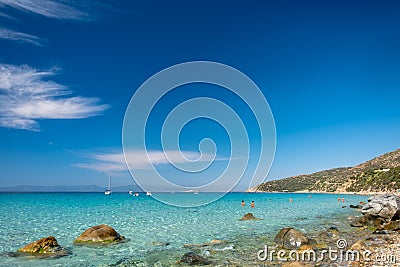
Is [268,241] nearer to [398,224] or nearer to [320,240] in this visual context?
[320,240]

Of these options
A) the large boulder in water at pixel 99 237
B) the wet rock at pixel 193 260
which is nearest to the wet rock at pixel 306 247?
the wet rock at pixel 193 260

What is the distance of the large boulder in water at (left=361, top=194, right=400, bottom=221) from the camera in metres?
25.1

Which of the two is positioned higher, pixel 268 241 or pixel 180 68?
pixel 180 68

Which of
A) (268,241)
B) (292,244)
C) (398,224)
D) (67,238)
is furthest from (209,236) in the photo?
(398,224)

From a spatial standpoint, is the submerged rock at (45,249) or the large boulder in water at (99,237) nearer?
the submerged rock at (45,249)

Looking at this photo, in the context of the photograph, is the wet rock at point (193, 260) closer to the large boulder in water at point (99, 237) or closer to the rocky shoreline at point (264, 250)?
the rocky shoreline at point (264, 250)

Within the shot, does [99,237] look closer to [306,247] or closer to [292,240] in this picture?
[292,240]

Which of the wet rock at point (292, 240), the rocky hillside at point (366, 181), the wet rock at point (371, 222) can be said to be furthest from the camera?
→ the rocky hillside at point (366, 181)

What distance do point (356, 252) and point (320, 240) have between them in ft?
13.4

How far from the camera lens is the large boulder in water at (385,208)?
25.1m

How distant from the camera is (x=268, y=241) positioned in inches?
686

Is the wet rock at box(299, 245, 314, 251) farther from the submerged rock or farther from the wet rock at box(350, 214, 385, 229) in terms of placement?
the wet rock at box(350, 214, 385, 229)

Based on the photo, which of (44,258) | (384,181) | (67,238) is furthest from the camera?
(384,181)

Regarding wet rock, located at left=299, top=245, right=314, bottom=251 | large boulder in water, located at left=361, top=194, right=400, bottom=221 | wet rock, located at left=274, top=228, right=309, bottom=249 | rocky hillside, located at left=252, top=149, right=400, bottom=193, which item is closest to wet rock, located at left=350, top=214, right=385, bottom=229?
large boulder in water, located at left=361, top=194, right=400, bottom=221
